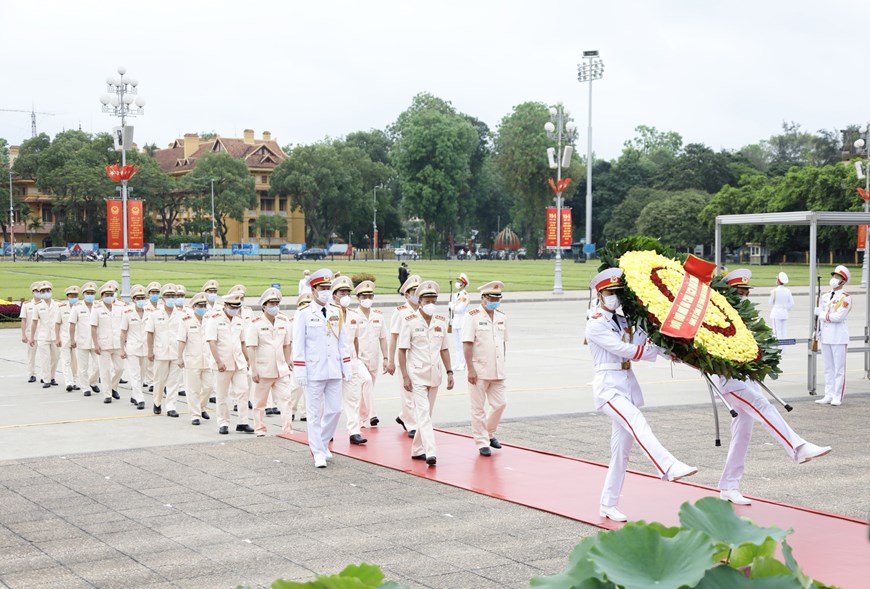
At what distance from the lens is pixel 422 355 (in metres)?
11.1

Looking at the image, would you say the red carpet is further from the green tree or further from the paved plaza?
the green tree

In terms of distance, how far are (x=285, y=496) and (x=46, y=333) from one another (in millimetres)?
9872

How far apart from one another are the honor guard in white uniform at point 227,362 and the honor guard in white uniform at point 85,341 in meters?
4.04

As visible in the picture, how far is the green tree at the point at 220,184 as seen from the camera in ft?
305

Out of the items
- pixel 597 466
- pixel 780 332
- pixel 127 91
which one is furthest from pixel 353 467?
pixel 127 91

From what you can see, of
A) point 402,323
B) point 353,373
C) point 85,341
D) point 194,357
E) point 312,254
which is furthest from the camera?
point 312,254

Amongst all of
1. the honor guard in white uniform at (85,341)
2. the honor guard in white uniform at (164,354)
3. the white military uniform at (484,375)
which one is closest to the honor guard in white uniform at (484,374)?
the white military uniform at (484,375)

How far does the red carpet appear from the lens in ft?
24.0

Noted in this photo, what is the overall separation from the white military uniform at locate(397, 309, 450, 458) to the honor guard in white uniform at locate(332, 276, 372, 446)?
2.56 ft

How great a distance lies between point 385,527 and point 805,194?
7370 cm

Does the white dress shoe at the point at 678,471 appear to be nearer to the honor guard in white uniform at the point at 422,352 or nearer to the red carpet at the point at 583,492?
the red carpet at the point at 583,492

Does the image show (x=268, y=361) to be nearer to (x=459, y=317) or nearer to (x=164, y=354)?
(x=164, y=354)

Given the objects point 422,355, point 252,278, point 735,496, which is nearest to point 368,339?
point 422,355

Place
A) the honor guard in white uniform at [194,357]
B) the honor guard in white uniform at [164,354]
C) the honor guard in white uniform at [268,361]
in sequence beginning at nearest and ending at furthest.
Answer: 1. the honor guard in white uniform at [268,361]
2. the honor guard in white uniform at [194,357]
3. the honor guard in white uniform at [164,354]
